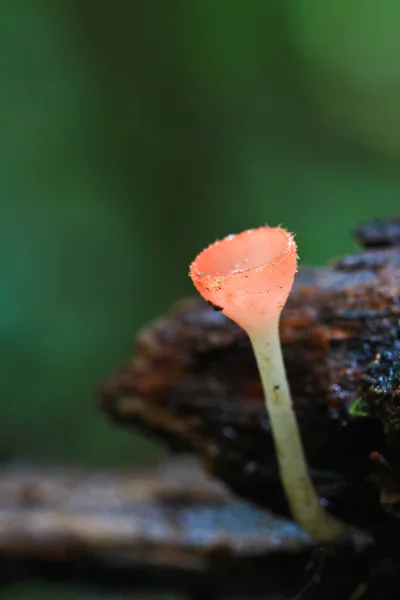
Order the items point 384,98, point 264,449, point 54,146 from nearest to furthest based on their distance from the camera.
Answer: point 264,449 → point 384,98 → point 54,146

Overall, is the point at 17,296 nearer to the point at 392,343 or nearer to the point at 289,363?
the point at 289,363

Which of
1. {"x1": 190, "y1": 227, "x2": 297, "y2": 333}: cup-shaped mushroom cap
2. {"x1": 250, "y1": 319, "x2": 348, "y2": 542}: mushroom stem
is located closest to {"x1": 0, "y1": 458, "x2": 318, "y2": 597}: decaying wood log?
{"x1": 250, "y1": 319, "x2": 348, "y2": 542}: mushroom stem

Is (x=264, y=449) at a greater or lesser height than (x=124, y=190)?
lesser

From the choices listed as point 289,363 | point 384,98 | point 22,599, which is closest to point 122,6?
point 384,98

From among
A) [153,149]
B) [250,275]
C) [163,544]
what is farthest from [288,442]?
[153,149]

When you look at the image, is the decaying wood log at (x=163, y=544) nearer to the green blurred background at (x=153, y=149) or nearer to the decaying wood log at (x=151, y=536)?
the decaying wood log at (x=151, y=536)

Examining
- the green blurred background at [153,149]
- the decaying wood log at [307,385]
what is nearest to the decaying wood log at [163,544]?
the decaying wood log at [307,385]
